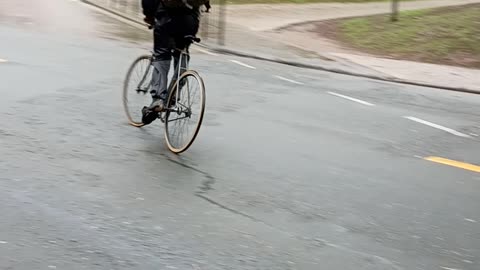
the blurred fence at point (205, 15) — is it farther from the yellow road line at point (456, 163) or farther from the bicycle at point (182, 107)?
the yellow road line at point (456, 163)

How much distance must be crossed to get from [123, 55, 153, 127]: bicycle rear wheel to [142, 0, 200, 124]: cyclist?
0.97ft

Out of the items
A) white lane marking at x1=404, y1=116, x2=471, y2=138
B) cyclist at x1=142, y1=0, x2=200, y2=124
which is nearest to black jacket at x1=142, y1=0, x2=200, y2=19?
cyclist at x1=142, y1=0, x2=200, y2=124

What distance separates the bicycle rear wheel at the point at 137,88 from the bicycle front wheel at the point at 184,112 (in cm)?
64

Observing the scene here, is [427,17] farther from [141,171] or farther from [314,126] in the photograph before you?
[141,171]

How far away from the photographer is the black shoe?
22.6 feet

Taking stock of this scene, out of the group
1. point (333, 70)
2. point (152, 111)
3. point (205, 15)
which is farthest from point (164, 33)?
point (205, 15)

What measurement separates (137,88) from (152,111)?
1.84 ft

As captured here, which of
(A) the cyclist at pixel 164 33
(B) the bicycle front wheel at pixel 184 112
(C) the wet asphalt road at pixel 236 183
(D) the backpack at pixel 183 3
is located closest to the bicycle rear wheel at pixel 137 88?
(C) the wet asphalt road at pixel 236 183

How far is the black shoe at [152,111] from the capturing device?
690cm

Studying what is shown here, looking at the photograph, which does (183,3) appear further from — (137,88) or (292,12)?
(292,12)

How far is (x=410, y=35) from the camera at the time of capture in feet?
59.7

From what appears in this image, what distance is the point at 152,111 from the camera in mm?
7008

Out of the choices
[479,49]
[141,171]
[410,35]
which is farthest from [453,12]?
[141,171]

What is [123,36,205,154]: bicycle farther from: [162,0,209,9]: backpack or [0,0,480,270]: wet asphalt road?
[162,0,209,9]: backpack
